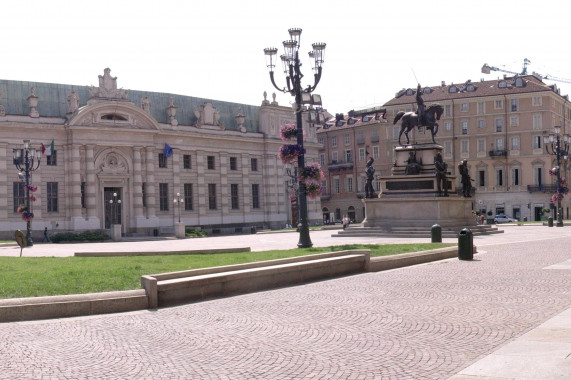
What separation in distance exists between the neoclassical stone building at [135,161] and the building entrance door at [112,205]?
94 mm

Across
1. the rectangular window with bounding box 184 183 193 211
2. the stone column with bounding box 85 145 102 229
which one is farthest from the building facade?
the stone column with bounding box 85 145 102 229

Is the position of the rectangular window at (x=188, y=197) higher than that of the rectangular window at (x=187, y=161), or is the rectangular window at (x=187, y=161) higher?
the rectangular window at (x=187, y=161)

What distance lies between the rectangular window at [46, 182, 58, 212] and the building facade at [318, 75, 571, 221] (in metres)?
43.9

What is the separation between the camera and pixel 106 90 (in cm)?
6450

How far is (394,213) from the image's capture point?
143 ft

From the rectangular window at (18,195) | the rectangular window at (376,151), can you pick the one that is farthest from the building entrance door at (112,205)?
the rectangular window at (376,151)

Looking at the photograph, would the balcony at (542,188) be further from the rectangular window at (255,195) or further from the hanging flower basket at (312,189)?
the hanging flower basket at (312,189)

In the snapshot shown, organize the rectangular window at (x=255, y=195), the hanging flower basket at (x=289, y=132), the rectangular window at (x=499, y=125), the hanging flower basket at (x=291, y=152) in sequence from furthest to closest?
the rectangular window at (x=499, y=125) → the rectangular window at (x=255, y=195) → the hanging flower basket at (x=289, y=132) → the hanging flower basket at (x=291, y=152)

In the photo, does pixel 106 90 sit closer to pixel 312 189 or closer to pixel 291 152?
pixel 291 152

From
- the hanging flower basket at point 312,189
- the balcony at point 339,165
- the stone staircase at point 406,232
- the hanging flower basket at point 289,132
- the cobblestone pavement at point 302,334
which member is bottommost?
the cobblestone pavement at point 302,334

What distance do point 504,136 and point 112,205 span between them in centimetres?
4928

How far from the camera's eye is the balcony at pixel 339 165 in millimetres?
99125

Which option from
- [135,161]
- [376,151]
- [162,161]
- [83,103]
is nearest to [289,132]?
[135,161]

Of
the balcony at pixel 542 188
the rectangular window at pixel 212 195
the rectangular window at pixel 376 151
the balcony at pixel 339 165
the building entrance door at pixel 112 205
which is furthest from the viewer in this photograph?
the balcony at pixel 339 165
